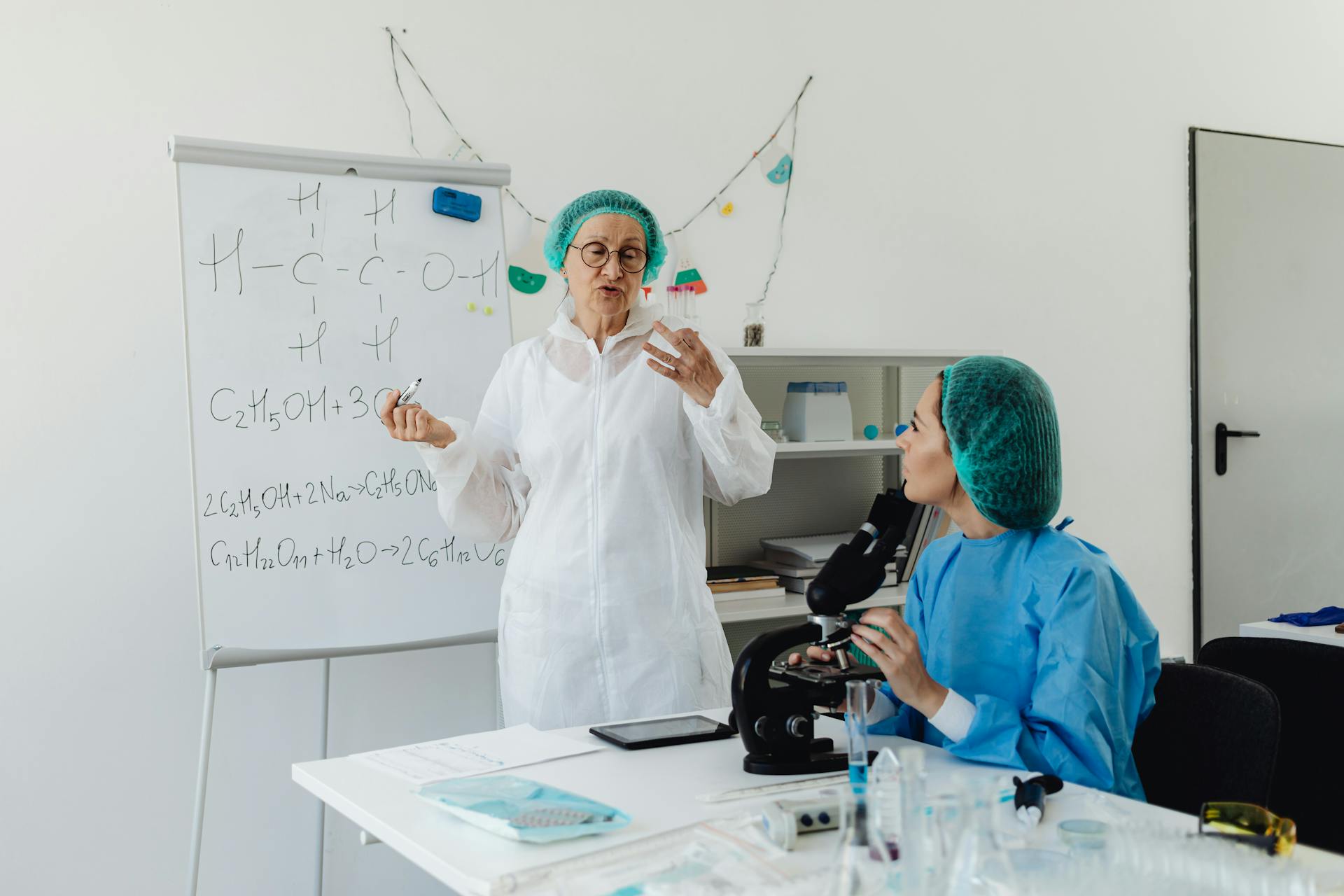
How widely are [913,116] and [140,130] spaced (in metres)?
2.25

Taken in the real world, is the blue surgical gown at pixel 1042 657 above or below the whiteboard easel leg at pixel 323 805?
above

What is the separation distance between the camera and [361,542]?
7.97ft

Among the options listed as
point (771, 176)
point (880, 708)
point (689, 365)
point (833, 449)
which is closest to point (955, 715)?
point (880, 708)

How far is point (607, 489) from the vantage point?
2.14 metres

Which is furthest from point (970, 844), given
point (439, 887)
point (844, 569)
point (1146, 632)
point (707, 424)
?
point (439, 887)

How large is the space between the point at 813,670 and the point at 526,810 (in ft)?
1.45

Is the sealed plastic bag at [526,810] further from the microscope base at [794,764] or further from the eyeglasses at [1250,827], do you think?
the eyeglasses at [1250,827]

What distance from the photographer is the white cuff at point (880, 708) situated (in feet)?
5.46

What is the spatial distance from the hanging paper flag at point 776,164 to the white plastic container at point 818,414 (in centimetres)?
64

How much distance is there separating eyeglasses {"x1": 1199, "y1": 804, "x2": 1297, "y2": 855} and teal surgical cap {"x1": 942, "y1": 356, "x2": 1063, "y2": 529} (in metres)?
0.57

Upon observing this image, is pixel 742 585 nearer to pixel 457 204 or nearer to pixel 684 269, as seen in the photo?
pixel 684 269

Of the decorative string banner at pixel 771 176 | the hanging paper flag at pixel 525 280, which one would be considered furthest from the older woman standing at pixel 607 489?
the decorative string banner at pixel 771 176

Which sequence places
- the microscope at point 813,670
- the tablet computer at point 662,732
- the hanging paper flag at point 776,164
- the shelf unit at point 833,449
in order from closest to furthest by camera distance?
the microscope at point 813,670
the tablet computer at point 662,732
the shelf unit at point 833,449
the hanging paper flag at point 776,164

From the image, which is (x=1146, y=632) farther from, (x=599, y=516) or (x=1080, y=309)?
(x=1080, y=309)
